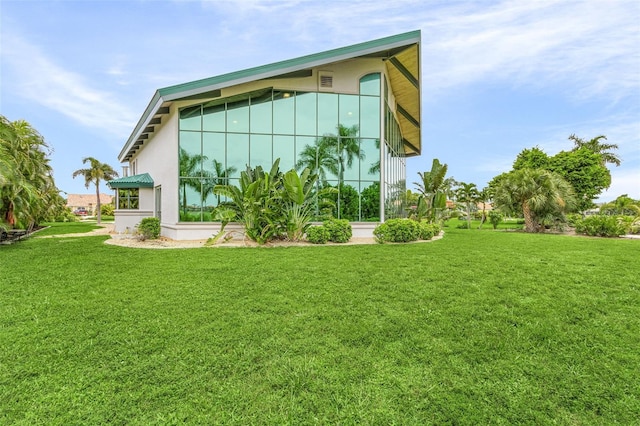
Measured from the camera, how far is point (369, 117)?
14008mm

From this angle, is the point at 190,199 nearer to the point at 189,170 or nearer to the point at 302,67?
the point at 189,170

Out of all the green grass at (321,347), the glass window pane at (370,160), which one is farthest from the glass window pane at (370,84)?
the green grass at (321,347)

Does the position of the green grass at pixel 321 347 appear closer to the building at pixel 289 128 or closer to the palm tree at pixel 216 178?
the palm tree at pixel 216 178

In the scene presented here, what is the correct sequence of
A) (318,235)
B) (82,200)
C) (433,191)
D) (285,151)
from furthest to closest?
1. (82,200)
2. (433,191)
3. (285,151)
4. (318,235)

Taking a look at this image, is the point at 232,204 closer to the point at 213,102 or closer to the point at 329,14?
the point at 213,102

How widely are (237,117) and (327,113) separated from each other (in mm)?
3827

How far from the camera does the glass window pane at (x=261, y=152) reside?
13125mm

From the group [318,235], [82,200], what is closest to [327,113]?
[318,235]

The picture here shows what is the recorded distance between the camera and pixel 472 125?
23.4 meters

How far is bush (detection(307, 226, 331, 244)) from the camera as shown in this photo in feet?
37.9

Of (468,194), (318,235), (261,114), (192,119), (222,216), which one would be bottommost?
(318,235)

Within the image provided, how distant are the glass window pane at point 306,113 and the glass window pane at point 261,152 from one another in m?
1.49

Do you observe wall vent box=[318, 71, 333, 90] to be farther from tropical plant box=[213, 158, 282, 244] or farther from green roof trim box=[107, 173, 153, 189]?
green roof trim box=[107, 173, 153, 189]

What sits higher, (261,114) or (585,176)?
(261,114)
